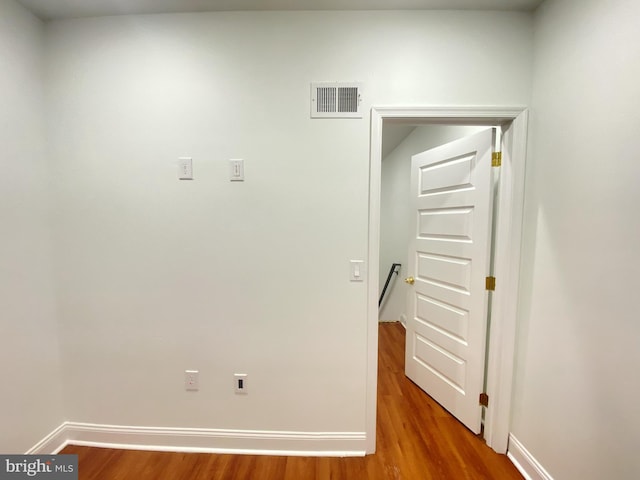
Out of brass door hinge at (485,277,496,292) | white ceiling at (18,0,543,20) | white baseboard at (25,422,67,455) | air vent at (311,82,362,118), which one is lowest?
white baseboard at (25,422,67,455)

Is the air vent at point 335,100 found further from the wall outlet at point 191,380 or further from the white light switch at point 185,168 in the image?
the wall outlet at point 191,380

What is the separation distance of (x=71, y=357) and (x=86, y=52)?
6.17ft

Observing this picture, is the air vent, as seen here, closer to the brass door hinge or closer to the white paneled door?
the white paneled door

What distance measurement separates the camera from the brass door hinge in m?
1.40

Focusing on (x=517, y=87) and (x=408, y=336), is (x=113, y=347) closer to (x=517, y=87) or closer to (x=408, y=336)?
(x=408, y=336)

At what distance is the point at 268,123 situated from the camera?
1318mm

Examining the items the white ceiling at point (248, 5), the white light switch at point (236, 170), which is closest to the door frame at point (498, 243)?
the white ceiling at point (248, 5)

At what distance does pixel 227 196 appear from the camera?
135 centimetres

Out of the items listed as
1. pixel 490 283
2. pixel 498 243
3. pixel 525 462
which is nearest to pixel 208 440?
pixel 525 462

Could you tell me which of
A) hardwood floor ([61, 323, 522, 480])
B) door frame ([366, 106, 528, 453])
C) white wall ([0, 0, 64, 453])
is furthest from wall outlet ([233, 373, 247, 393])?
white wall ([0, 0, 64, 453])

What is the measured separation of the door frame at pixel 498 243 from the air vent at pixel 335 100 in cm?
12

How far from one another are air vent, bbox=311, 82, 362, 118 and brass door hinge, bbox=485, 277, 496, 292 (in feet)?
4.22

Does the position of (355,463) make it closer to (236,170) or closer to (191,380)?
(191,380)

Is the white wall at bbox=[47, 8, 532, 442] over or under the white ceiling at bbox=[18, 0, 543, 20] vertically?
under
